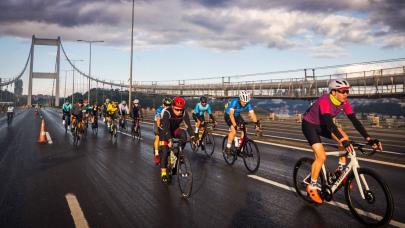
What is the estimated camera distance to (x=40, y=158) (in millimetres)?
10195

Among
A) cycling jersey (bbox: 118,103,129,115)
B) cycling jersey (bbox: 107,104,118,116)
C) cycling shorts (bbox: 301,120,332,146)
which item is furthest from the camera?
cycling jersey (bbox: 118,103,129,115)

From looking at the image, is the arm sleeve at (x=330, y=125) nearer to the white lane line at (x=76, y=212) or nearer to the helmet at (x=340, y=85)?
the helmet at (x=340, y=85)

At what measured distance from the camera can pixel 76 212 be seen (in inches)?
200

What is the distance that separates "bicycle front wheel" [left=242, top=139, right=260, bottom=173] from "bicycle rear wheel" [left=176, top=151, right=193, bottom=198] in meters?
2.38

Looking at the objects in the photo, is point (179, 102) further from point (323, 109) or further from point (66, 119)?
point (66, 119)

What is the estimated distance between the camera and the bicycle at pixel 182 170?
5.96m

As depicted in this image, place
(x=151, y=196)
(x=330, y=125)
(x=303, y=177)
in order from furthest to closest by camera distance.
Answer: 1. (x=151, y=196)
2. (x=303, y=177)
3. (x=330, y=125)

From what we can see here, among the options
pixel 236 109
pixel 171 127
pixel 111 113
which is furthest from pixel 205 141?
pixel 111 113

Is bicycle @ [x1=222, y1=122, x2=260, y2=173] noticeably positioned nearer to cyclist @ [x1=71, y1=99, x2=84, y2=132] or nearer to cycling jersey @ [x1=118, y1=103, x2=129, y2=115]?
cyclist @ [x1=71, y1=99, x2=84, y2=132]

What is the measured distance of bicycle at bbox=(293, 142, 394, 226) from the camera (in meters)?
4.35

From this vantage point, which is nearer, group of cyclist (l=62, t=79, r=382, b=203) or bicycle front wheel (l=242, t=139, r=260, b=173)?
group of cyclist (l=62, t=79, r=382, b=203)

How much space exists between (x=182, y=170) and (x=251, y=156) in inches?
99.7

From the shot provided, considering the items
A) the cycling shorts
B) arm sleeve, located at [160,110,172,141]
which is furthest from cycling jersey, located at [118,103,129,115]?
the cycling shorts

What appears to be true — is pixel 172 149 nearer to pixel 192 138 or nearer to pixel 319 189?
pixel 192 138
